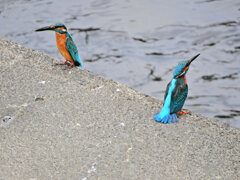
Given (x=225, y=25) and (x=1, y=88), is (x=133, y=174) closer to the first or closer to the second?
(x=1, y=88)

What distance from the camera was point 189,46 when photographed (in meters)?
5.64

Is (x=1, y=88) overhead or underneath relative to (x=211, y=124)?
overhead

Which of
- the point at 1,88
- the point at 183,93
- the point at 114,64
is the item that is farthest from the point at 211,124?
the point at 114,64

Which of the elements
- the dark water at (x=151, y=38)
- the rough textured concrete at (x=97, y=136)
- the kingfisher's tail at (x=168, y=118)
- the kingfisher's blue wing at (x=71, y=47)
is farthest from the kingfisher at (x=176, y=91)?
the dark water at (x=151, y=38)

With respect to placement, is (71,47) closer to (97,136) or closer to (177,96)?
(97,136)

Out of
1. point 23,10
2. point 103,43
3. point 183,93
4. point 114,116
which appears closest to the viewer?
point 183,93

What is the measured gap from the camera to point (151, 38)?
5840mm

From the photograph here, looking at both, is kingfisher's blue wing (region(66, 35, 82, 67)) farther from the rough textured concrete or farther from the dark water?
the dark water

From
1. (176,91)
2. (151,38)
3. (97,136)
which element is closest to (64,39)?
(97,136)

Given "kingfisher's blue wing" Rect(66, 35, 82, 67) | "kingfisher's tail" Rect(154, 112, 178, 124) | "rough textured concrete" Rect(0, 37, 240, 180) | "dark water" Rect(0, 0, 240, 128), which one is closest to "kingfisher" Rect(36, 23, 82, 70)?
"kingfisher's blue wing" Rect(66, 35, 82, 67)

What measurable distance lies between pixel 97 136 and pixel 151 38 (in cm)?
301

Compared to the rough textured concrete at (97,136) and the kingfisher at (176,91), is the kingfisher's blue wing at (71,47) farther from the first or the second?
the kingfisher at (176,91)

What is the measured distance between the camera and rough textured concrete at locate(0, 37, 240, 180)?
2.81m

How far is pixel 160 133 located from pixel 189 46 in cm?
278
